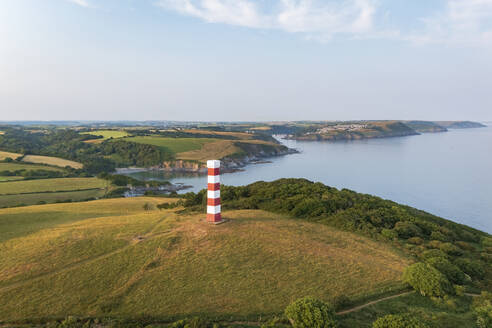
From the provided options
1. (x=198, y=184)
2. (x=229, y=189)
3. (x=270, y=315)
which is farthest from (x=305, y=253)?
(x=198, y=184)

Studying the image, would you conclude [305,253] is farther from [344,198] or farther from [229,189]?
[229,189]

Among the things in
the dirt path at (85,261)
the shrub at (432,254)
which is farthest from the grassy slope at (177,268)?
the shrub at (432,254)

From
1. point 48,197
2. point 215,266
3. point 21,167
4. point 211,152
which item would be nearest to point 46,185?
point 48,197

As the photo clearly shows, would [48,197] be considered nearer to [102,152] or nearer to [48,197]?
[48,197]

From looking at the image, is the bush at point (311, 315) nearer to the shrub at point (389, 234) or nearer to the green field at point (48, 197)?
the shrub at point (389, 234)

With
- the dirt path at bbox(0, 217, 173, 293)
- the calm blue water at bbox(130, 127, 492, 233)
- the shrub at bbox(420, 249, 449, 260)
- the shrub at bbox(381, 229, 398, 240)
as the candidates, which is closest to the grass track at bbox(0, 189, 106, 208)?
the calm blue water at bbox(130, 127, 492, 233)

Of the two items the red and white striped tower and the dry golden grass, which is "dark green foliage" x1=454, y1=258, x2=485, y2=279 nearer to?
the red and white striped tower
